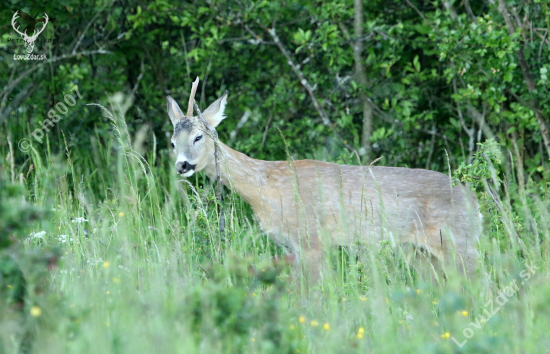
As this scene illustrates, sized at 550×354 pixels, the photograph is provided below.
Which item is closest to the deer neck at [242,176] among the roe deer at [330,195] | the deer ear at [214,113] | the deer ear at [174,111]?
the roe deer at [330,195]

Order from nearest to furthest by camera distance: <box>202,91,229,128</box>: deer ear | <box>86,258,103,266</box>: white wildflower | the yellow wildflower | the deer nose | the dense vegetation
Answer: the yellow wildflower < <box>86,258,103,266</box>: white wildflower < the deer nose < the dense vegetation < <box>202,91,229,128</box>: deer ear

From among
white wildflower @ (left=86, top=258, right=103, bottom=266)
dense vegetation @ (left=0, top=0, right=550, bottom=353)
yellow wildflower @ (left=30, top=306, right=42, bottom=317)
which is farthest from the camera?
dense vegetation @ (left=0, top=0, right=550, bottom=353)

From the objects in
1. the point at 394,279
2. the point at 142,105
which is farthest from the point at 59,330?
the point at 142,105

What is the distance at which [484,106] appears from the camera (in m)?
6.94

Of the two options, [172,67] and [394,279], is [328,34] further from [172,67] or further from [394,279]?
[394,279]

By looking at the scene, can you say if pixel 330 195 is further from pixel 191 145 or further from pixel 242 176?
pixel 191 145

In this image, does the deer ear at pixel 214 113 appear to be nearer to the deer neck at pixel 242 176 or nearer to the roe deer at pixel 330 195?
the roe deer at pixel 330 195

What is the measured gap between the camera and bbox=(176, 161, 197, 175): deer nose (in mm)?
5301

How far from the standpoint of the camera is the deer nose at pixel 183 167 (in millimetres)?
5301

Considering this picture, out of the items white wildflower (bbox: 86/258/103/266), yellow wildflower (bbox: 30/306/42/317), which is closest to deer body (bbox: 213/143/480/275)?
white wildflower (bbox: 86/258/103/266)

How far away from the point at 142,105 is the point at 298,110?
1889 mm

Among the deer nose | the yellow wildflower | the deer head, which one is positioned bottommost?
the yellow wildflower

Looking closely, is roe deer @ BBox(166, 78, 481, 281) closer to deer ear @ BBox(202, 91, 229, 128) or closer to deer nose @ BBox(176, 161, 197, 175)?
deer nose @ BBox(176, 161, 197, 175)

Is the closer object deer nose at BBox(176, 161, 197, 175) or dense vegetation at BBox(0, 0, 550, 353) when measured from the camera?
deer nose at BBox(176, 161, 197, 175)
